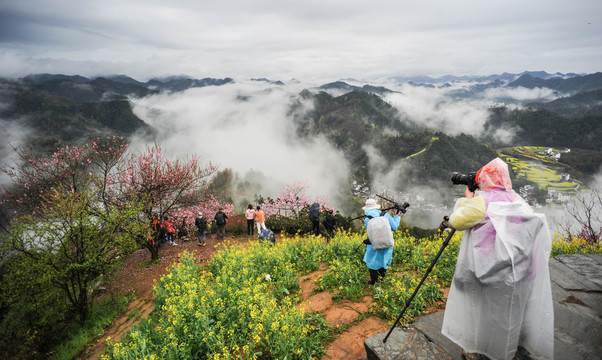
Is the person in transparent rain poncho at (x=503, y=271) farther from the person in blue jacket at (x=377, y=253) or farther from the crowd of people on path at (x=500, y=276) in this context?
the person in blue jacket at (x=377, y=253)

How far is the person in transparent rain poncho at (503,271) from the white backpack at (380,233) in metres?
1.96

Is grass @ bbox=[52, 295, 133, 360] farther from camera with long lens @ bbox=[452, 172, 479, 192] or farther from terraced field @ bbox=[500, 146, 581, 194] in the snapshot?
terraced field @ bbox=[500, 146, 581, 194]

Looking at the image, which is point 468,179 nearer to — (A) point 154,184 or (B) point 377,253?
(B) point 377,253

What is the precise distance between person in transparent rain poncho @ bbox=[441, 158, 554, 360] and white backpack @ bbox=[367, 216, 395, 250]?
6.43 feet

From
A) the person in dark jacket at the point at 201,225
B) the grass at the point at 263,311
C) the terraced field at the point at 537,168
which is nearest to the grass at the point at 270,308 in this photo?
the grass at the point at 263,311

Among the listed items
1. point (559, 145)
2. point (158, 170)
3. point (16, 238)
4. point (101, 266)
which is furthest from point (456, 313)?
point (559, 145)

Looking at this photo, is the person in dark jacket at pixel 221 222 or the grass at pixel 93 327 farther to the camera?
the person in dark jacket at pixel 221 222

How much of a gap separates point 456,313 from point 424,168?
108m

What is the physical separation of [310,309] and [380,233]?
1956mm

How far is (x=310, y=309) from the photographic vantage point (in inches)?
197

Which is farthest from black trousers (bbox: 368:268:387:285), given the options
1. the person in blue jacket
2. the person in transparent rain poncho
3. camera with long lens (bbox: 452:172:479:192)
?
camera with long lens (bbox: 452:172:479:192)

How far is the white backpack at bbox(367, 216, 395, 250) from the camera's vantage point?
5.14m

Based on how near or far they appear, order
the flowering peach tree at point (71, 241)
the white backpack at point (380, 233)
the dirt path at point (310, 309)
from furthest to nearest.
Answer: the flowering peach tree at point (71, 241)
the white backpack at point (380, 233)
the dirt path at point (310, 309)

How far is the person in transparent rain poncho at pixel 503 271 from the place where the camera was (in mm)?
2863
